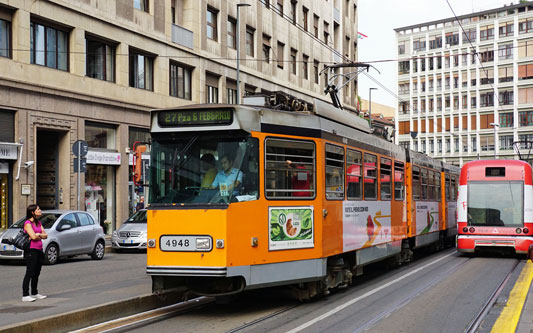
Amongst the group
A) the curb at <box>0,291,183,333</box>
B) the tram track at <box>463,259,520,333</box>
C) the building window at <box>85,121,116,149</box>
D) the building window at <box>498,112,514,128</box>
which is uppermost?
the building window at <box>498,112,514,128</box>

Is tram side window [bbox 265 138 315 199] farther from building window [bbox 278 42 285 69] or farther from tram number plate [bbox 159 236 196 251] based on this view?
building window [bbox 278 42 285 69]

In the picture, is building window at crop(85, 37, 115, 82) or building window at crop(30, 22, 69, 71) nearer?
Answer: building window at crop(30, 22, 69, 71)

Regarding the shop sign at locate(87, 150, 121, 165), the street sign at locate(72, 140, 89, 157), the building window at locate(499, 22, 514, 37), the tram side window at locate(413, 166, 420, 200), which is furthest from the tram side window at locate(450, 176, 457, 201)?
the building window at locate(499, 22, 514, 37)

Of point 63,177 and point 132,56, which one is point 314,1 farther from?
point 63,177

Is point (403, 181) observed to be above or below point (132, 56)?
below

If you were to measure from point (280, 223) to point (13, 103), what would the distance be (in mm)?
16025

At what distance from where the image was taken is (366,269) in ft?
54.3

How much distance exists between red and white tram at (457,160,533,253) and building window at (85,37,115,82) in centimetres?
1519

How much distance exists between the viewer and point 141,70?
1177 inches

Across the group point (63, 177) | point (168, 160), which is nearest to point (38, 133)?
point (63, 177)

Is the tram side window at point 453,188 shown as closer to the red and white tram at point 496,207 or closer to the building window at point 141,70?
the red and white tram at point 496,207

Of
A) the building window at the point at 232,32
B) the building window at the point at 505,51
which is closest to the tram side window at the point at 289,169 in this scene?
the building window at the point at 232,32

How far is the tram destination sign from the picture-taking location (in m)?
9.51

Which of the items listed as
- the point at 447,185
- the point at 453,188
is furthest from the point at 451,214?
the point at 447,185
